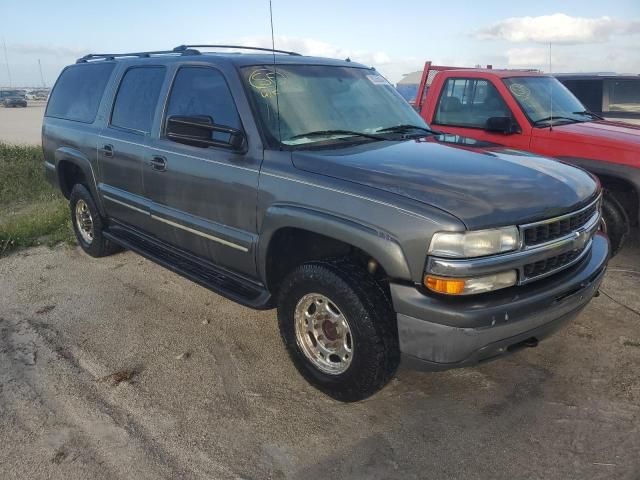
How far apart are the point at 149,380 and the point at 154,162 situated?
1620 mm

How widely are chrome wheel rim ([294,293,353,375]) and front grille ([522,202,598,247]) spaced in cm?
103

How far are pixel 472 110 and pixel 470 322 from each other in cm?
416

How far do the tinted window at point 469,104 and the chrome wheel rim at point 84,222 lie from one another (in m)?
3.91

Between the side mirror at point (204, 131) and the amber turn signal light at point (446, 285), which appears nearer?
the amber turn signal light at point (446, 285)

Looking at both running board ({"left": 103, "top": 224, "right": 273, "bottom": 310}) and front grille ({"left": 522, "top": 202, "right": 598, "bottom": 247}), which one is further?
running board ({"left": 103, "top": 224, "right": 273, "bottom": 310})

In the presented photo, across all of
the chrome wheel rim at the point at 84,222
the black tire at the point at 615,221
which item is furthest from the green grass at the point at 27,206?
the black tire at the point at 615,221

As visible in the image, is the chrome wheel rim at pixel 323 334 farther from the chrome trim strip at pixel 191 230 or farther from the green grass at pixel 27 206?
the green grass at pixel 27 206

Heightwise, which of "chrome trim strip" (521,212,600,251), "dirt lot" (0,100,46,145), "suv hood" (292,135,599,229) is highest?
"suv hood" (292,135,599,229)

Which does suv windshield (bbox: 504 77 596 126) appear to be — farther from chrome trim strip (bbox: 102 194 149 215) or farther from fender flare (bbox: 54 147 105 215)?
fender flare (bbox: 54 147 105 215)

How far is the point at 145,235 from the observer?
4.69 m

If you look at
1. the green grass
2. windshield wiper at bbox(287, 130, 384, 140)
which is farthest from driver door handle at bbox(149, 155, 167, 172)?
the green grass

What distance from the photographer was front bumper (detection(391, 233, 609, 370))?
258cm

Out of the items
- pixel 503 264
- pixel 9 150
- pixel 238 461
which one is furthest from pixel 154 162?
pixel 9 150

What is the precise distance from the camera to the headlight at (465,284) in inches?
102
